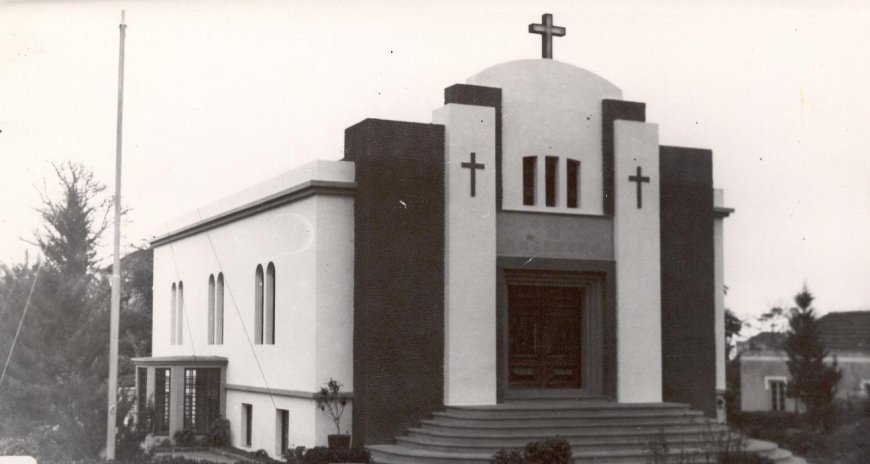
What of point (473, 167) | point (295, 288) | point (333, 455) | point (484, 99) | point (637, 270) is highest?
point (484, 99)

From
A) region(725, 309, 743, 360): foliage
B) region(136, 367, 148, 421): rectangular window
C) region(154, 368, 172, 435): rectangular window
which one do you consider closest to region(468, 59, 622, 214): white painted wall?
region(154, 368, 172, 435): rectangular window

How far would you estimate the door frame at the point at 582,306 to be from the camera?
2370 centimetres

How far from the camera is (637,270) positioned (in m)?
24.7

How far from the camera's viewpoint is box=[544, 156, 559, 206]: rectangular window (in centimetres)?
2456

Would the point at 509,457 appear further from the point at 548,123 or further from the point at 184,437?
the point at 184,437

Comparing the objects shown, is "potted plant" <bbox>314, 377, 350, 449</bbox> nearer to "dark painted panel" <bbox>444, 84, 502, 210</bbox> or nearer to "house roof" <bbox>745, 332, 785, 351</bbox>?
"dark painted panel" <bbox>444, 84, 502, 210</bbox>

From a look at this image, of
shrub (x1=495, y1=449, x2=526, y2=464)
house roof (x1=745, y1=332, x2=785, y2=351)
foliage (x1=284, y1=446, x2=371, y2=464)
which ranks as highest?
house roof (x1=745, y1=332, x2=785, y2=351)

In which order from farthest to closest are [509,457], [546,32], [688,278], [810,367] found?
[810,367], [688,278], [546,32], [509,457]

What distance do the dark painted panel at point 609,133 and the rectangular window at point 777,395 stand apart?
1832cm

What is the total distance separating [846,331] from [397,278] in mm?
14252

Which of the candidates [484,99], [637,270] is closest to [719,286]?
[637,270]

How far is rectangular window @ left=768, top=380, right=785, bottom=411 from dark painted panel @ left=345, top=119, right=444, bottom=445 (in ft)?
69.1

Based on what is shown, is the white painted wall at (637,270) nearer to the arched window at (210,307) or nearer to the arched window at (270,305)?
the arched window at (270,305)

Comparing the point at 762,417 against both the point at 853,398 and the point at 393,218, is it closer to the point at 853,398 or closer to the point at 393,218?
the point at 393,218
